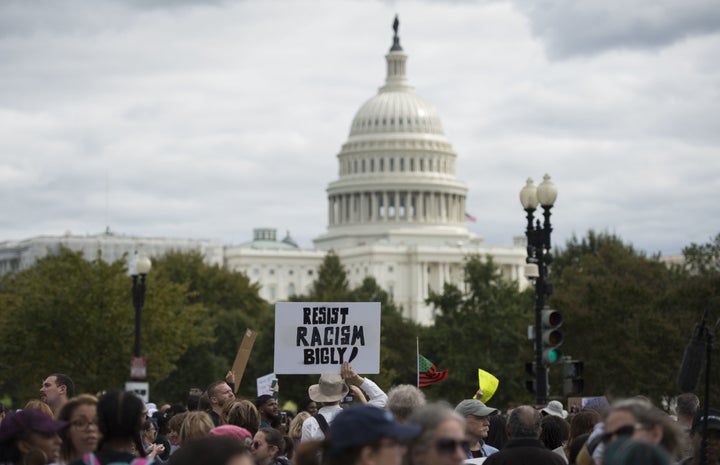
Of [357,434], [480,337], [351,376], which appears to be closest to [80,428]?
[357,434]

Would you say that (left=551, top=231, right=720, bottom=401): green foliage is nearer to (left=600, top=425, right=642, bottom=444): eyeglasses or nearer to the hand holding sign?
the hand holding sign

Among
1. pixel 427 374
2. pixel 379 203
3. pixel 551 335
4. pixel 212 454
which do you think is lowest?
pixel 212 454

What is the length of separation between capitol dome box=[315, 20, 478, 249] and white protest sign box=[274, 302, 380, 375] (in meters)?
165

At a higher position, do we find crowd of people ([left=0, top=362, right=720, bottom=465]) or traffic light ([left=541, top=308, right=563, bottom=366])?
traffic light ([left=541, top=308, right=563, bottom=366])

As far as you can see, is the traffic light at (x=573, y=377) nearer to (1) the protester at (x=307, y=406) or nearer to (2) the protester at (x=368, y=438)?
(1) the protester at (x=307, y=406)

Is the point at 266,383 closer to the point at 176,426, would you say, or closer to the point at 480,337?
the point at 176,426

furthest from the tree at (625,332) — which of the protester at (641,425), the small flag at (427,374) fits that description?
the protester at (641,425)

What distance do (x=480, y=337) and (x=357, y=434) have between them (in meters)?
69.4

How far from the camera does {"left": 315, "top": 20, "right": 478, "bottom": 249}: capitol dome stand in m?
183

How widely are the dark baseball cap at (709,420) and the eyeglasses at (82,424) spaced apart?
14.7ft

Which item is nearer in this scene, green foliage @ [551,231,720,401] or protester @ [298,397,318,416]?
protester @ [298,397,318,416]

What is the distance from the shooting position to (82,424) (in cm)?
961

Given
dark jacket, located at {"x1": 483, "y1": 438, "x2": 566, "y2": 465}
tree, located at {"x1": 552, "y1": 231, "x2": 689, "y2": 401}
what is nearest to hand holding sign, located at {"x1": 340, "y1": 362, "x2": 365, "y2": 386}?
dark jacket, located at {"x1": 483, "y1": 438, "x2": 566, "y2": 465}

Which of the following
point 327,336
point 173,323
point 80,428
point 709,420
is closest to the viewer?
point 80,428
